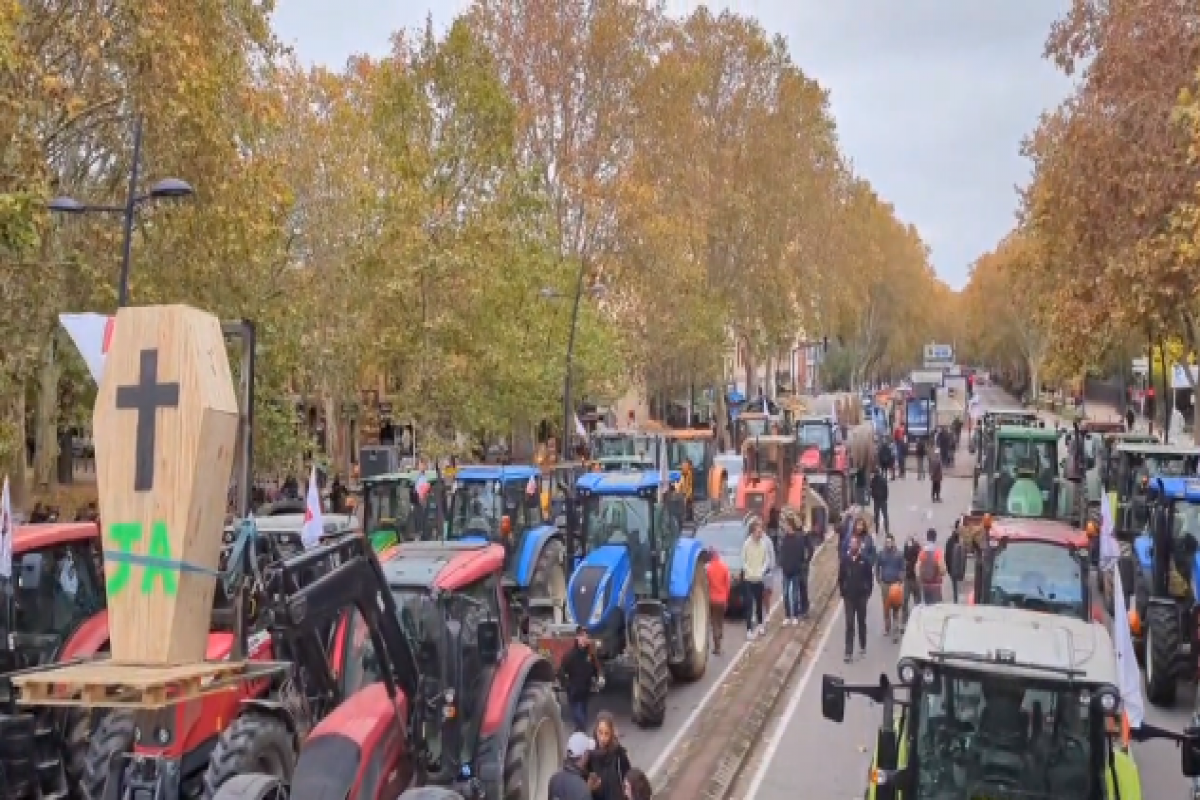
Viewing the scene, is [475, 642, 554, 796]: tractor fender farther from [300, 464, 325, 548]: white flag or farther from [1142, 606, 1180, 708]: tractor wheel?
[1142, 606, 1180, 708]: tractor wheel

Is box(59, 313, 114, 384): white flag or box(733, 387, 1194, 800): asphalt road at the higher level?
box(59, 313, 114, 384): white flag

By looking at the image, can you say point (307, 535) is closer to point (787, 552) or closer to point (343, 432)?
point (787, 552)

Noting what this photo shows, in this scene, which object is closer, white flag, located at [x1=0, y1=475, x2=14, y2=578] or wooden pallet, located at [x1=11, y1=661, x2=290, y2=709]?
wooden pallet, located at [x1=11, y1=661, x2=290, y2=709]

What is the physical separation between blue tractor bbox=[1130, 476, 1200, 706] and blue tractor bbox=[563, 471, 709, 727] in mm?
4760

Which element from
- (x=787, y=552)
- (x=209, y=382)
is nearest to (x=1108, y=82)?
(x=787, y=552)

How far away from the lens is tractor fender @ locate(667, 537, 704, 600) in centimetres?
1387

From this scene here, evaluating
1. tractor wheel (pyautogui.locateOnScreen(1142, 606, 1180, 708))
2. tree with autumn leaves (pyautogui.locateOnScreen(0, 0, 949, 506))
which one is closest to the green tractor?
tractor wheel (pyautogui.locateOnScreen(1142, 606, 1180, 708))

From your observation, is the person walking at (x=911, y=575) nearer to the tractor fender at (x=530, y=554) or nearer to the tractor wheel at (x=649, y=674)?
the tractor fender at (x=530, y=554)

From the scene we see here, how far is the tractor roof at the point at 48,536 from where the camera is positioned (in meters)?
9.39

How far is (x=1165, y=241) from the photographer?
75.6ft

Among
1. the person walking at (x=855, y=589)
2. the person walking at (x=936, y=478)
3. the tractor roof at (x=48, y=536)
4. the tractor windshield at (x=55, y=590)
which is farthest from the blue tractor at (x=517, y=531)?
the person walking at (x=936, y=478)

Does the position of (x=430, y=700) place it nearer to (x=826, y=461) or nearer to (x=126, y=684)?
(x=126, y=684)

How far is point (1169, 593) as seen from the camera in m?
13.7

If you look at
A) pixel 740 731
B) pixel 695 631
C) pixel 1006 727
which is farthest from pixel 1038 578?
pixel 1006 727
